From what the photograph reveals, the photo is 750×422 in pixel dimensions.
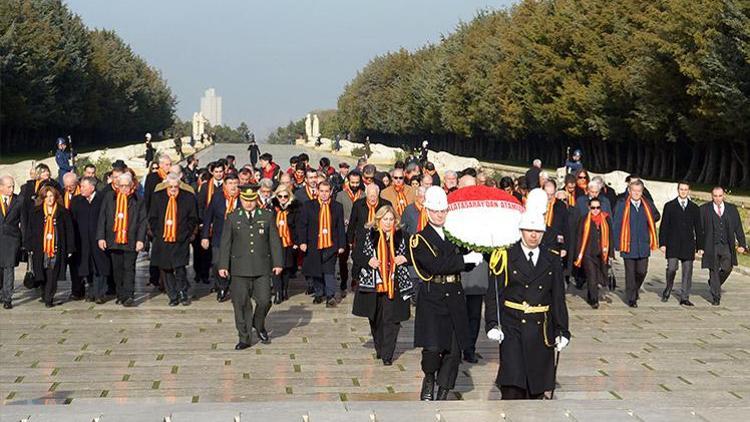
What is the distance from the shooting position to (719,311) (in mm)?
17281

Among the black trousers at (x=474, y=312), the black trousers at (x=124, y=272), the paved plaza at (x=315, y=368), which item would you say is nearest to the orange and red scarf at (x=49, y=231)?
the paved plaza at (x=315, y=368)

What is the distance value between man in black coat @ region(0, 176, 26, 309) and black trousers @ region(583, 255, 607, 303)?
26.7 feet

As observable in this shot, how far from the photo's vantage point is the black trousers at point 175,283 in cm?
1731

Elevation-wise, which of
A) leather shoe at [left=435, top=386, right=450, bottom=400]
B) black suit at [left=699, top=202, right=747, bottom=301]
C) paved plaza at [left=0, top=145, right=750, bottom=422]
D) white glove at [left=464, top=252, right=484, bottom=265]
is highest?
white glove at [left=464, top=252, right=484, bottom=265]

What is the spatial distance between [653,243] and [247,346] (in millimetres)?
6670

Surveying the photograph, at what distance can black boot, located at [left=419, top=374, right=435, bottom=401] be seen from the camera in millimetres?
10383

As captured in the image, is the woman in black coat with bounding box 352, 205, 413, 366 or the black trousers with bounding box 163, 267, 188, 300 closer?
the woman in black coat with bounding box 352, 205, 413, 366

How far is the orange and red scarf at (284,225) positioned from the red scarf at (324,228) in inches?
31.5

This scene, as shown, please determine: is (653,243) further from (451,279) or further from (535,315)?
(535,315)

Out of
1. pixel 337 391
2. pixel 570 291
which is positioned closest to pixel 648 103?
pixel 570 291

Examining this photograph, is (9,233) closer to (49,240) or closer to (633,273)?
(49,240)

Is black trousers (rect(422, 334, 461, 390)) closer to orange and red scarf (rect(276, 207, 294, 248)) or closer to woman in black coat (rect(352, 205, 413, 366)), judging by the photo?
woman in black coat (rect(352, 205, 413, 366))

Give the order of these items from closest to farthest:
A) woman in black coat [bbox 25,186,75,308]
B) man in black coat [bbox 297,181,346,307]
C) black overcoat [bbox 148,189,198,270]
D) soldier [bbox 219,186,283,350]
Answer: soldier [bbox 219,186,283,350]
woman in black coat [bbox 25,186,75,308]
black overcoat [bbox 148,189,198,270]
man in black coat [bbox 297,181,346,307]

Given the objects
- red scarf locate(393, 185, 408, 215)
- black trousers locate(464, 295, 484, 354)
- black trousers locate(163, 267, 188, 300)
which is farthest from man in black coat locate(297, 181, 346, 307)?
black trousers locate(464, 295, 484, 354)
